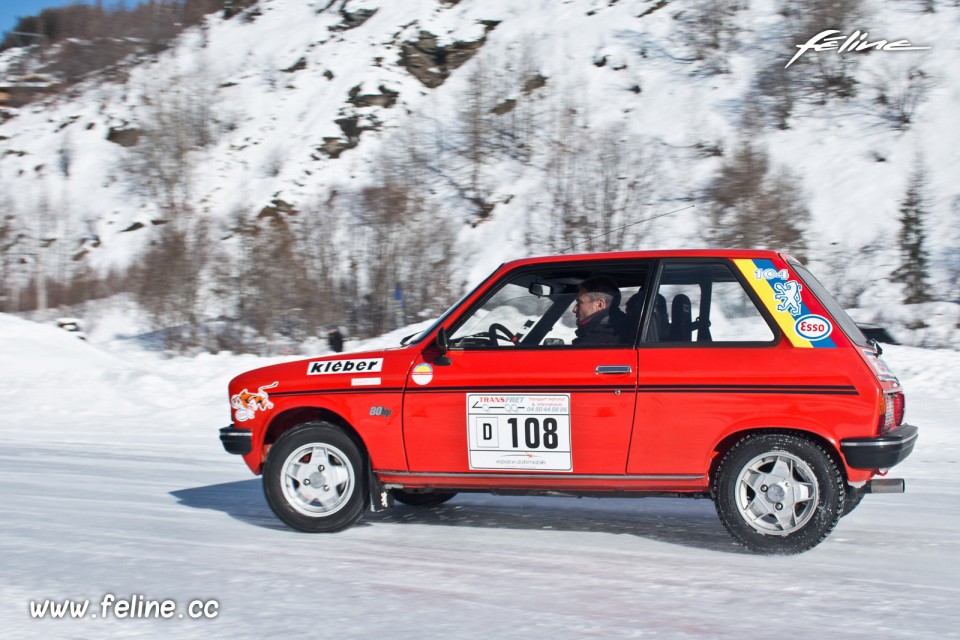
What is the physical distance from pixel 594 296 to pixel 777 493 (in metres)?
1.53

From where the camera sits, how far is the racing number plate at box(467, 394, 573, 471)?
17.9ft

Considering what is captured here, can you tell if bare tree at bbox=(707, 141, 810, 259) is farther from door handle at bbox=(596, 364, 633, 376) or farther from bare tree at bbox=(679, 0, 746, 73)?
door handle at bbox=(596, 364, 633, 376)

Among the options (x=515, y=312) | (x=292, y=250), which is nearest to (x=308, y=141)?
(x=292, y=250)

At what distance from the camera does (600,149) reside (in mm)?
27203

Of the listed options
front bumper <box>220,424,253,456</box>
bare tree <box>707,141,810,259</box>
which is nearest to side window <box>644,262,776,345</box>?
front bumper <box>220,424,253,456</box>

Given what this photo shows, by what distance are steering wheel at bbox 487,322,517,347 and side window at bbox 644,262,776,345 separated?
0.82 m

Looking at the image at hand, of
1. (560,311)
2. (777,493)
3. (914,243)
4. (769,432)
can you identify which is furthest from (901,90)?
(777,493)

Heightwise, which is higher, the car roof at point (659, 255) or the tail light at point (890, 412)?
the car roof at point (659, 255)

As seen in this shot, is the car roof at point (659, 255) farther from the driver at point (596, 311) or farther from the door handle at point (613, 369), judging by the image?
the door handle at point (613, 369)

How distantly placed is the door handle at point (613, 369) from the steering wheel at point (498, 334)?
59 cm

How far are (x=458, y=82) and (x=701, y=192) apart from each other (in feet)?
44.4

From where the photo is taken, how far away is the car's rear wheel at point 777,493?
16.6ft

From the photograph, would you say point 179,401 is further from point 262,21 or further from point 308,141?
point 262,21

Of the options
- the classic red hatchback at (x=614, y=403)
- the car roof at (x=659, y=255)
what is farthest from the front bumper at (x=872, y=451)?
the car roof at (x=659, y=255)
